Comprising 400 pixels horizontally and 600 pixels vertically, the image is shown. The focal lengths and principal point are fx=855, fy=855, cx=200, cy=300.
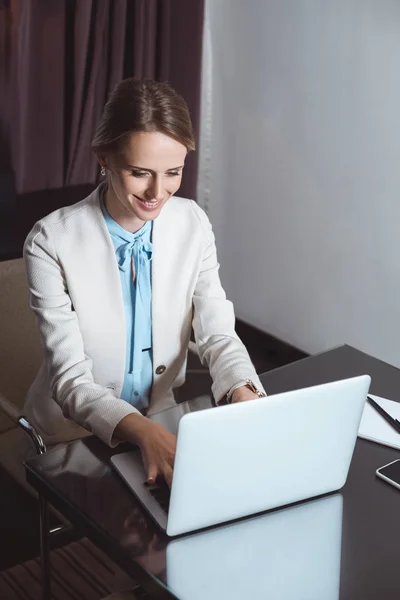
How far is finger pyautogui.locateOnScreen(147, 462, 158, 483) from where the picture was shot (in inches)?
59.1

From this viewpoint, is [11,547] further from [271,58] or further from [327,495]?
[271,58]

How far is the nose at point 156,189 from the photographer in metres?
1.88

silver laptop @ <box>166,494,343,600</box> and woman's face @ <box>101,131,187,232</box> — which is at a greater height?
woman's face @ <box>101,131,187,232</box>

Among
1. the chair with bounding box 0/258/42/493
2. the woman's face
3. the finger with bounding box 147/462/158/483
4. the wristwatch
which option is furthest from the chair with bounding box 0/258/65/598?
the finger with bounding box 147/462/158/483

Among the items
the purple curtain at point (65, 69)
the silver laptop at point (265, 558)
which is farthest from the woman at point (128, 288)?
the purple curtain at point (65, 69)

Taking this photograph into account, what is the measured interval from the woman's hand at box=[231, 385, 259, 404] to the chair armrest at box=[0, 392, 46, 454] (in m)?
0.44

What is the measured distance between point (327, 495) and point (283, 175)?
237 centimetres

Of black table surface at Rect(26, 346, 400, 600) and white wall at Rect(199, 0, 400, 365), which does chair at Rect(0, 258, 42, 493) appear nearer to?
black table surface at Rect(26, 346, 400, 600)

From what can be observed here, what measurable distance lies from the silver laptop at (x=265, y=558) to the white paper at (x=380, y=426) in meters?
0.25

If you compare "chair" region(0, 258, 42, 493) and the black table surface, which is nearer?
the black table surface

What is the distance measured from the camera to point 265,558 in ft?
4.53

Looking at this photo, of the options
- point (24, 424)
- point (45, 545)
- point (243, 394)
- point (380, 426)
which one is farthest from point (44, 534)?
point (380, 426)

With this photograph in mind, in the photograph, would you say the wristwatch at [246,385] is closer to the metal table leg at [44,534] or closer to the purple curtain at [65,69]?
the metal table leg at [44,534]

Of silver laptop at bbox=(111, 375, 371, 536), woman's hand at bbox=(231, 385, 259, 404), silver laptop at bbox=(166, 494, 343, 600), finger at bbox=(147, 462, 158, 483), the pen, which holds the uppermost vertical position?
silver laptop at bbox=(111, 375, 371, 536)
